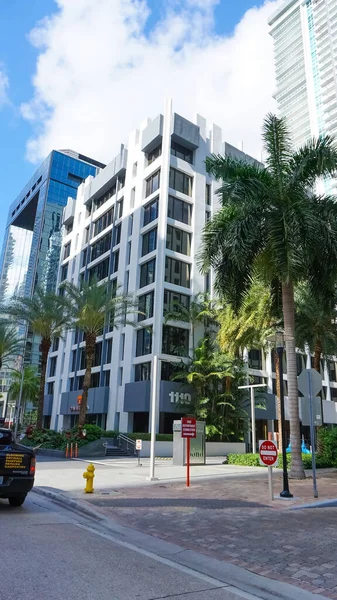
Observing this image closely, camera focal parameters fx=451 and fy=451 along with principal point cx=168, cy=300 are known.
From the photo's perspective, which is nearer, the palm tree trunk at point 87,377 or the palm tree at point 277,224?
the palm tree at point 277,224

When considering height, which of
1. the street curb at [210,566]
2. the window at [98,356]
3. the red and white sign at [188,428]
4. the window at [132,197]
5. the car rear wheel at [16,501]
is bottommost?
the street curb at [210,566]

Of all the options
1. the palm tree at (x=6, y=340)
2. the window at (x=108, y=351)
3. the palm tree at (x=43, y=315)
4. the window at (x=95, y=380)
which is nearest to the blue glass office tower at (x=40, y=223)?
the palm tree at (x=6, y=340)

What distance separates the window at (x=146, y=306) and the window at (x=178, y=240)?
15.2ft

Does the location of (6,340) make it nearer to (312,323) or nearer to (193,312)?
(193,312)

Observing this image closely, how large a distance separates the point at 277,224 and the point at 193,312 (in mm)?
21836

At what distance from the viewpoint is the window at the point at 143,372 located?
1463 inches

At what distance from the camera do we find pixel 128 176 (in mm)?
45812

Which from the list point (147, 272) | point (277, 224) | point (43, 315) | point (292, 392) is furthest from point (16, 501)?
point (147, 272)

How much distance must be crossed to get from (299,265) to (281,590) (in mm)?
11210

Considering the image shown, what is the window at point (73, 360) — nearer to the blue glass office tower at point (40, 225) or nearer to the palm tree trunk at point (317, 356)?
the palm tree trunk at point (317, 356)

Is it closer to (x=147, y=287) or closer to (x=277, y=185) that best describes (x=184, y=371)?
(x=147, y=287)

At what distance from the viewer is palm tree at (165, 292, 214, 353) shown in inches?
1422

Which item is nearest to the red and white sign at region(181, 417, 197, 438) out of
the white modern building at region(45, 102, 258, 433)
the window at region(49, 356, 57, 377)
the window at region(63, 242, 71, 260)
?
the white modern building at region(45, 102, 258, 433)

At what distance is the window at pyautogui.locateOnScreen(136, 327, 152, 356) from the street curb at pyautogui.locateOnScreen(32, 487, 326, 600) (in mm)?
28950
